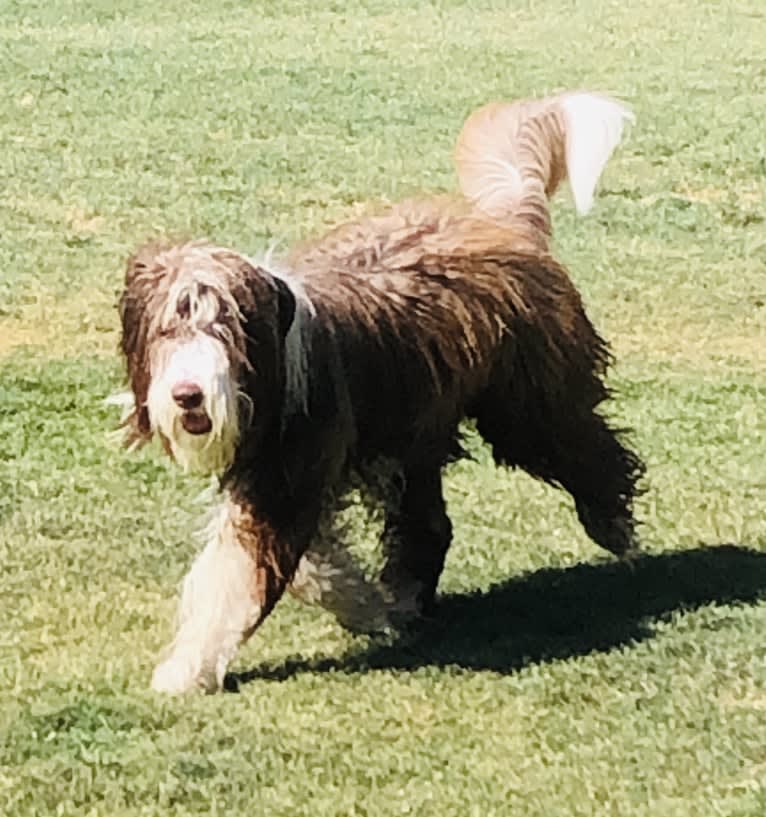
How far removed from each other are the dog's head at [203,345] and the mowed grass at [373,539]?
0.73 metres

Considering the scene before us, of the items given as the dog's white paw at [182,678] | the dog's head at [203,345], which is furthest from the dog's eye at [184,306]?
the dog's white paw at [182,678]

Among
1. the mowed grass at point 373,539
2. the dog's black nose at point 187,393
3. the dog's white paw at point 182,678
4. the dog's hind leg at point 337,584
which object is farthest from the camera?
the dog's hind leg at point 337,584

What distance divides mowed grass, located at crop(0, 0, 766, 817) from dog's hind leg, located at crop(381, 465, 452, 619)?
0.12 meters

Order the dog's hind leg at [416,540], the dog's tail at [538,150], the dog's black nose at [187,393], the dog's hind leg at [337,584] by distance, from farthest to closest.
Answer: the dog's tail at [538,150] < the dog's hind leg at [416,540] < the dog's hind leg at [337,584] < the dog's black nose at [187,393]

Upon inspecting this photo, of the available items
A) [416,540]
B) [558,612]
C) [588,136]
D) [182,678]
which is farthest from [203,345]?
[588,136]

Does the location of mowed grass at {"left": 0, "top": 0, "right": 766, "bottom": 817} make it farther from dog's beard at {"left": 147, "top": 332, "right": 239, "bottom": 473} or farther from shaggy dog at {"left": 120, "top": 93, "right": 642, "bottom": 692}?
dog's beard at {"left": 147, "top": 332, "right": 239, "bottom": 473}

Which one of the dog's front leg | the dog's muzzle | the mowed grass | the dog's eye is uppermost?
the dog's eye

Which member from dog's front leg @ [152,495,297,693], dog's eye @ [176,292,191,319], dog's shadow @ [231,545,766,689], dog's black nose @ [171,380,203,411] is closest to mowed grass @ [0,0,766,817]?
dog's shadow @ [231,545,766,689]

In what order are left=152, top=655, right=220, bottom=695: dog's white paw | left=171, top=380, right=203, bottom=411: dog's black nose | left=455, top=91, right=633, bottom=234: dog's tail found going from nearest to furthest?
left=171, top=380, right=203, bottom=411: dog's black nose → left=152, top=655, right=220, bottom=695: dog's white paw → left=455, top=91, right=633, bottom=234: dog's tail

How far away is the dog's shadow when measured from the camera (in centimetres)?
605

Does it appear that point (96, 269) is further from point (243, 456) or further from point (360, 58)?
point (360, 58)

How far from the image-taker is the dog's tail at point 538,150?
6.95 meters

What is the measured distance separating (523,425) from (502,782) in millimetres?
1684

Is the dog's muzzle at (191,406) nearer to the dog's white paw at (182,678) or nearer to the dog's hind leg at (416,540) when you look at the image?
the dog's white paw at (182,678)
